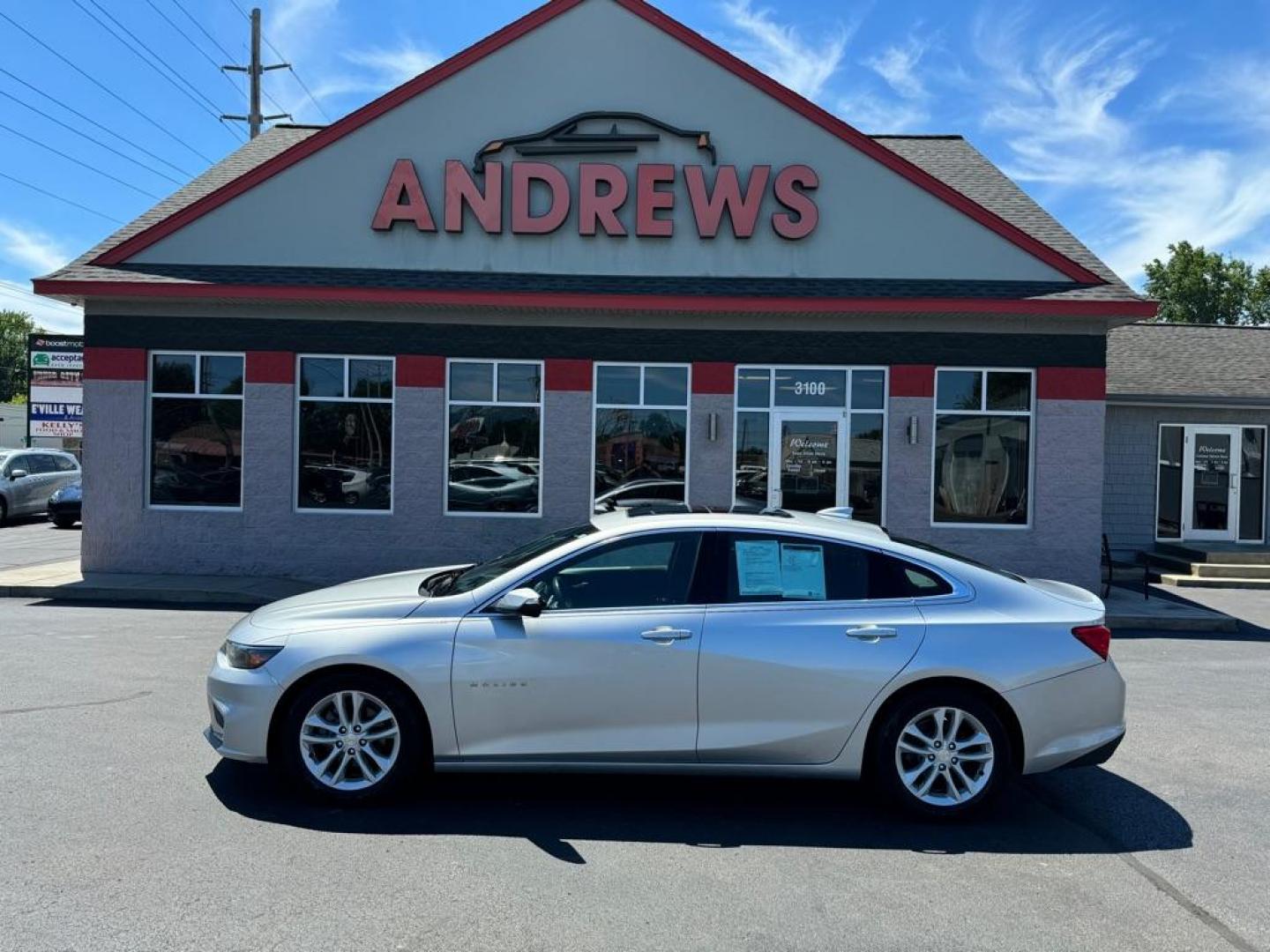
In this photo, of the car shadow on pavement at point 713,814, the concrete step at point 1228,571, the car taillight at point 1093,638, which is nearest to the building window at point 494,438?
the car shadow on pavement at point 713,814

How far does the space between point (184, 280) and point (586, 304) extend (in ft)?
17.4

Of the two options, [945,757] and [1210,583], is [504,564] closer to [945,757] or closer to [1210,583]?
[945,757]

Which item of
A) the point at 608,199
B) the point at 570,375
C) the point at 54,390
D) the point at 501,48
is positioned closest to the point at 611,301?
the point at 570,375

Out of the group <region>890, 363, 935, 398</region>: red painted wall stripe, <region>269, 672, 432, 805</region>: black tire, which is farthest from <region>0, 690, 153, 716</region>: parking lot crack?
<region>890, 363, 935, 398</region>: red painted wall stripe

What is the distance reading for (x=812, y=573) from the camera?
208 inches

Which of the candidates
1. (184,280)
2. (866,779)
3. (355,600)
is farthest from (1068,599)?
(184,280)

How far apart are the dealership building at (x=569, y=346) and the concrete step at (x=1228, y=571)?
11.8 ft

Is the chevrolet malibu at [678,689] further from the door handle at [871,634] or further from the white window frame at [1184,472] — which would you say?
the white window frame at [1184,472]

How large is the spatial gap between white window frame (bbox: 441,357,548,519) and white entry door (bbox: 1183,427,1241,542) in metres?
11.4

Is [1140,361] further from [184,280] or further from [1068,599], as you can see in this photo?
[184,280]

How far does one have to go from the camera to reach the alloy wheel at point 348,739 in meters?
5.05

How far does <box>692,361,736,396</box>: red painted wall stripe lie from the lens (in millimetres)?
13320

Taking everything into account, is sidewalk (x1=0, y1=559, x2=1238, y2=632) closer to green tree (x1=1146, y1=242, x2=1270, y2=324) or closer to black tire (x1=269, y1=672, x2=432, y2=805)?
black tire (x1=269, y1=672, x2=432, y2=805)

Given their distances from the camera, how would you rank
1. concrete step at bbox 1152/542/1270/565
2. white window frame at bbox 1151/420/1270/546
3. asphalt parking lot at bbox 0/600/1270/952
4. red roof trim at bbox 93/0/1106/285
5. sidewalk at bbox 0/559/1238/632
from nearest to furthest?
1. asphalt parking lot at bbox 0/600/1270/952
2. sidewalk at bbox 0/559/1238/632
3. red roof trim at bbox 93/0/1106/285
4. concrete step at bbox 1152/542/1270/565
5. white window frame at bbox 1151/420/1270/546
